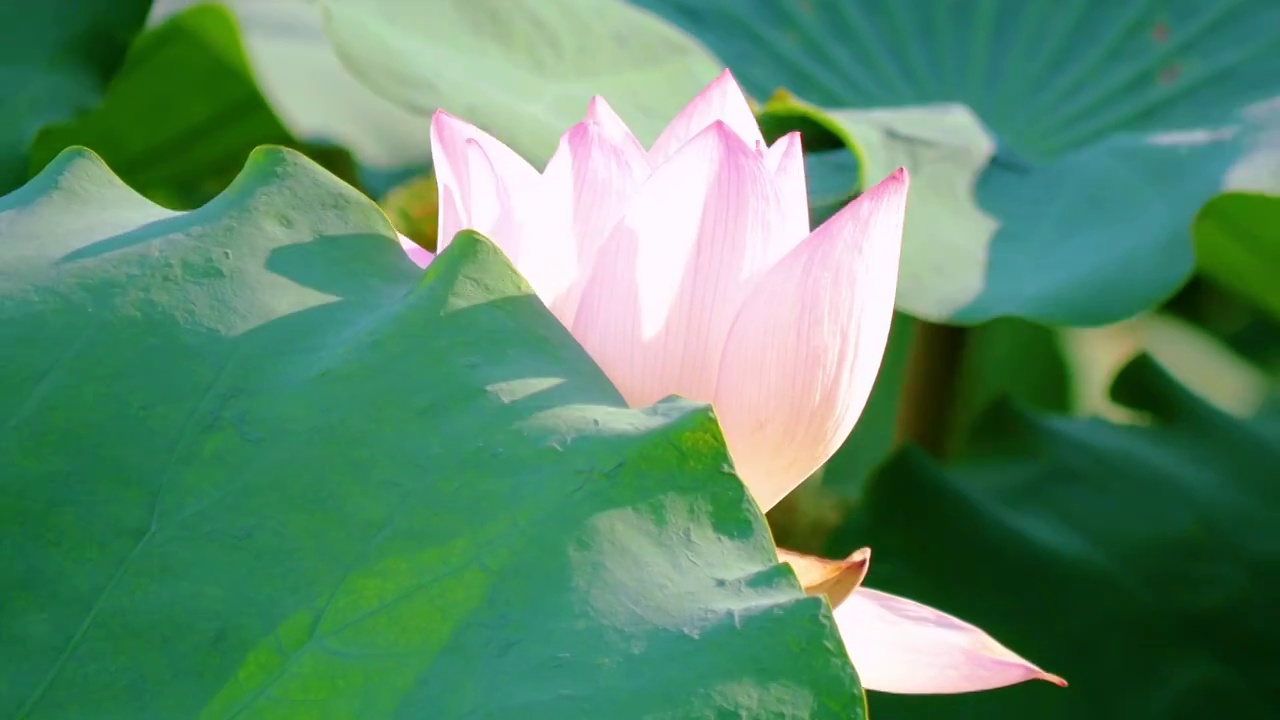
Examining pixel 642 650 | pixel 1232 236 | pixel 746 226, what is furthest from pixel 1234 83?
pixel 642 650

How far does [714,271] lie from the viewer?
45 centimetres

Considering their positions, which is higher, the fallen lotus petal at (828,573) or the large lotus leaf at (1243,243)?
the large lotus leaf at (1243,243)

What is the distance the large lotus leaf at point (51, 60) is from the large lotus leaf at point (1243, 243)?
3.02ft

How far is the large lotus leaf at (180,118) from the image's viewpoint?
1136 millimetres

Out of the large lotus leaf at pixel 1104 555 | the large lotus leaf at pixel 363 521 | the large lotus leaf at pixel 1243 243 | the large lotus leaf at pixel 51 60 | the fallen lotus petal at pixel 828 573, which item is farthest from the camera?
the large lotus leaf at pixel 51 60

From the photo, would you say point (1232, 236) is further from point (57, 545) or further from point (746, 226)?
point (57, 545)

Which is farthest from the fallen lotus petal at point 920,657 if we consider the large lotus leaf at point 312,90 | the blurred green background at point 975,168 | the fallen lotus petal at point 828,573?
the large lotus leaf at point 312,90

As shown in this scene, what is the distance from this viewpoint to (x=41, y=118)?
44.2 inches

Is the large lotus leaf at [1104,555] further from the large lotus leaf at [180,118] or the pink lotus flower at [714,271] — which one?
the large lotus leaf at [180,118]

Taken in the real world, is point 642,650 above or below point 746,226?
below

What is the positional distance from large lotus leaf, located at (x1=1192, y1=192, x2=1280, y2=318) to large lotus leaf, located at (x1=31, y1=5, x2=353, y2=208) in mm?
765

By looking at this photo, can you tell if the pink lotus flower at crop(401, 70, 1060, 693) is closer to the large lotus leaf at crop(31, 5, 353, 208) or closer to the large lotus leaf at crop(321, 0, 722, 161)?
the large lotus leaf at crop(321, 0, 722, 161)

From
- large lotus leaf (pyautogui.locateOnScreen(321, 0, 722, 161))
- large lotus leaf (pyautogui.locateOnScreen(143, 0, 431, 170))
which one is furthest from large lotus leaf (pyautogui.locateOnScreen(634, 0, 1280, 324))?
large lotus leaf (pyautogui.locateOnScreen(143, 0, 431, 170))

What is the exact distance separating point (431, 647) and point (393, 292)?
13cm
